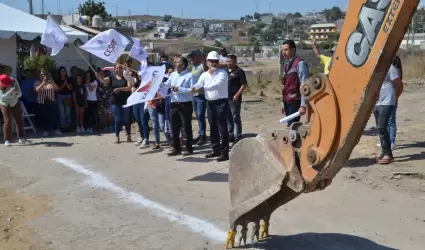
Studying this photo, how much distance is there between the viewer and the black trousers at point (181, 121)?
11680mm

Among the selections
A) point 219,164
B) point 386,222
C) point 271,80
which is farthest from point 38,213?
point 271,80

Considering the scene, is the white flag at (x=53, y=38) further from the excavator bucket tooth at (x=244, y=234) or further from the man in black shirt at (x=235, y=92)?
the excavator bucket tooth at (x=244, y=234)

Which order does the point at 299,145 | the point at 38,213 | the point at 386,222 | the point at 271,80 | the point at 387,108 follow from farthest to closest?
the point at 271,80
the point at 387,108
the point at 38,213
the point at 386,222
the point at 299,145

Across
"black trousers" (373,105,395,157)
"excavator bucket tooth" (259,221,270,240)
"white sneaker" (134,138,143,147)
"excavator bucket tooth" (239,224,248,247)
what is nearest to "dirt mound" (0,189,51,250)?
"excavator bucket tooth" (239,224,248,247)

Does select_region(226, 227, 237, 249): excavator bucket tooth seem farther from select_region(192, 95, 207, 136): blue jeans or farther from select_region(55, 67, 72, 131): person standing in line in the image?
select_region(55, 67, 72, 131): person standing in line

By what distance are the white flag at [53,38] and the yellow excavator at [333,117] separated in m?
9.18

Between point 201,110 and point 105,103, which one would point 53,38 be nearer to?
point 105,103

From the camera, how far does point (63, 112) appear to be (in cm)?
1584

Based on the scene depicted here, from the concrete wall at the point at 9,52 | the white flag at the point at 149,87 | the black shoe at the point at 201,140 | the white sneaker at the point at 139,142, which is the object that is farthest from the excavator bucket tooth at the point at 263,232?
the concrete wall at the point at 9,52

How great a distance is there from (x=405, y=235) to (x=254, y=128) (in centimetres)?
836

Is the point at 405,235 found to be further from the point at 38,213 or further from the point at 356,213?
the point at 38,213

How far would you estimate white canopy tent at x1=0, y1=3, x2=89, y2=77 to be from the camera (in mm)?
15398

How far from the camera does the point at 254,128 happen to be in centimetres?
1495

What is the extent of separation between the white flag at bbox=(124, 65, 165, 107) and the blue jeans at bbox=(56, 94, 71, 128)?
16.1 feet
